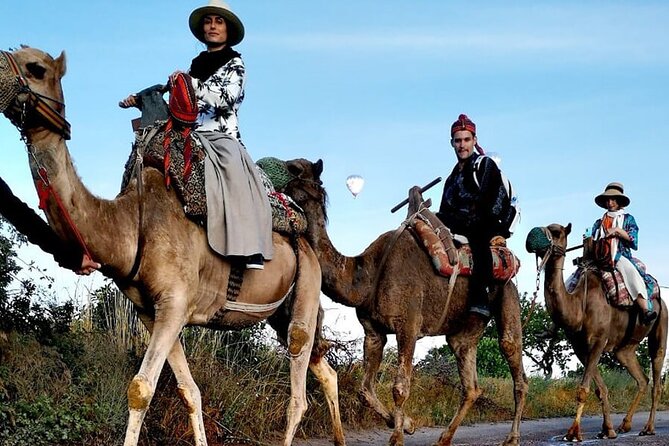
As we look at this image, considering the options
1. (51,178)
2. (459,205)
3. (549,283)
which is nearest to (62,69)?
(51,178)

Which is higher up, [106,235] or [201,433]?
[106,235]

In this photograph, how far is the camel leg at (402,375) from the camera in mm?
8961

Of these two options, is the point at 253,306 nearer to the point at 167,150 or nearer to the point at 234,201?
the point at 234,201

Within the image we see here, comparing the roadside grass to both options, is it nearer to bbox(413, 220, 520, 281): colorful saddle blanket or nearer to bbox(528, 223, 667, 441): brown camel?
bbox(528, 223, 667, 441): brown camel

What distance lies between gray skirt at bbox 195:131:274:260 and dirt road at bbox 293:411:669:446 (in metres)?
3.78

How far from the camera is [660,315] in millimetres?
15859

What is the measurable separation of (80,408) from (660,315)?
36.2 feet

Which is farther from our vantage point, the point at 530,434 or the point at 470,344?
the point at 530,434

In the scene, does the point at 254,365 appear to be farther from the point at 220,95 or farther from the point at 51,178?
the point at 51,178

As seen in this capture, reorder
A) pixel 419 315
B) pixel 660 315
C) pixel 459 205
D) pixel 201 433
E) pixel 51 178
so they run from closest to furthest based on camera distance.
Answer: pixel 51 178 → pixel 201 433 → pixel 419 315 → pixel 459 205 → pixel 660 315

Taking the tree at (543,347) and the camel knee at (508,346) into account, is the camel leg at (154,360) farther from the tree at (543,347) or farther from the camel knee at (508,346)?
the tree at (543,347)

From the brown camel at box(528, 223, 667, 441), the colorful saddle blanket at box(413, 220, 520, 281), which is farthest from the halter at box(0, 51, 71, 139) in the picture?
the brown camel at box(528, 223, 667, 441)

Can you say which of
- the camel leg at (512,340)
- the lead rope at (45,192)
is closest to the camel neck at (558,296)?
the camel leg at (512,340)

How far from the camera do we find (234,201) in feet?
23.2
